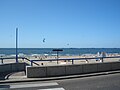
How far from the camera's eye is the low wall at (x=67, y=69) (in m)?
12.8

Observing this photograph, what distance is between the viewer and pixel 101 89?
9570mm

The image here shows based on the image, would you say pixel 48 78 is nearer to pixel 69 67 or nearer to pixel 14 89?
pixel 69 67

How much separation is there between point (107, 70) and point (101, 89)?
609 cm

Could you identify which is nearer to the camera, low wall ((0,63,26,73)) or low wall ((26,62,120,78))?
low wall ((26,62,120,78))

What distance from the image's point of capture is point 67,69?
540 inches

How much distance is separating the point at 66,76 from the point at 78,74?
45.8 inches

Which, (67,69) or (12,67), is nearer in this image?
(67,69)

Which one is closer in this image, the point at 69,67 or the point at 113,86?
the point at 113,86

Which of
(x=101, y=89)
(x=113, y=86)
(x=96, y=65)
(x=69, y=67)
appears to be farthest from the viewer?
(x=96, y=65)

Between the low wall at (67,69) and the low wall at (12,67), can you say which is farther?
the low wall at (12,67)

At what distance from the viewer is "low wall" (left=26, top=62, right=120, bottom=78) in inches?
502

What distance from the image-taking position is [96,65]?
49.1 feet

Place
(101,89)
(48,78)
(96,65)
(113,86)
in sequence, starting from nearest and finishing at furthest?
(101,89) → (113,86) → (48,78) → (96,65)

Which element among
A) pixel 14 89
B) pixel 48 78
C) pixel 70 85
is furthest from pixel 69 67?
pixel 14 89
